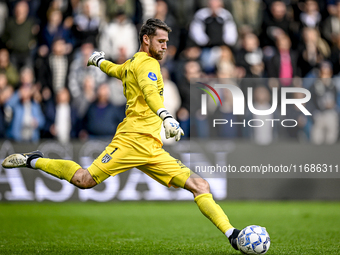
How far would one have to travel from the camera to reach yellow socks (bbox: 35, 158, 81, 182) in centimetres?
547

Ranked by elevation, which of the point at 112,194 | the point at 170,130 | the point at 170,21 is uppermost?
the point at 170,21

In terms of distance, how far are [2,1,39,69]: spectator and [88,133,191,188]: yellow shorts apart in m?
8.41

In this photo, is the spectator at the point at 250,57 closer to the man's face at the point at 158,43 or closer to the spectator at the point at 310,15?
the spectator at the point at 310,15

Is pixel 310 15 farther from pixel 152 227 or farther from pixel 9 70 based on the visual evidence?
pixel 152 227

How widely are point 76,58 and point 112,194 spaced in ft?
12.0

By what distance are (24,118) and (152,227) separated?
5.23 m

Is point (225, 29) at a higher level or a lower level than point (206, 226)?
higher

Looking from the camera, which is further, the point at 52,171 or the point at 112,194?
the point at 112,194

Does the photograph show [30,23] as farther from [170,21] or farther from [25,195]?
[25,195]

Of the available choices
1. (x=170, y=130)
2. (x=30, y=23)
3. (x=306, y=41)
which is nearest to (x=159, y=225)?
(x=170, y=130)

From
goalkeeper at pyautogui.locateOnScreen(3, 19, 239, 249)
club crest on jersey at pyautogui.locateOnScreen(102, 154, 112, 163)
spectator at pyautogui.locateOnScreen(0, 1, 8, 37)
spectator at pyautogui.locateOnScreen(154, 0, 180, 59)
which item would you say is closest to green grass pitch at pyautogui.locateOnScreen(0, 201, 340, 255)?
goalkeeper at pyautogui.locateOnScreen(3, 19, 239, 249)

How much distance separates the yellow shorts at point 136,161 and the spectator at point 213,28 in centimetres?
759

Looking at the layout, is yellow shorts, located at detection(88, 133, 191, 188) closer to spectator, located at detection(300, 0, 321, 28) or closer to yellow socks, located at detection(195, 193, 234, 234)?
yellow socks, located at detection(195, 193, 234, 234)

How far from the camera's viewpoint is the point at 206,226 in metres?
7.70
